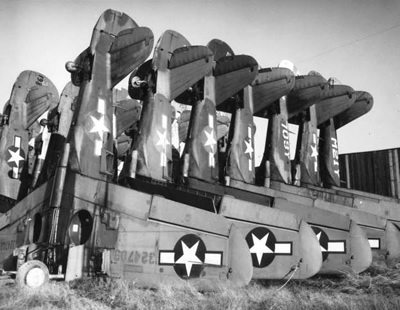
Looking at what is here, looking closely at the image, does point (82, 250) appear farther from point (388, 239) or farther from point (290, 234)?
point (388, 239)

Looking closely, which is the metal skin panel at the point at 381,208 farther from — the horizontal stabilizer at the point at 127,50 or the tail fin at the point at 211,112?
the horizontal stabilizer at the point at 127,50

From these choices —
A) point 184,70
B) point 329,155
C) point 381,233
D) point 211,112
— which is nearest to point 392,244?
point 381,233

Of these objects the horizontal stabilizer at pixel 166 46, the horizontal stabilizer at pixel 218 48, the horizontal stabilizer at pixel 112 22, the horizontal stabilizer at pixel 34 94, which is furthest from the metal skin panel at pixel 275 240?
the horizontal stabilizer at pixel 34 94

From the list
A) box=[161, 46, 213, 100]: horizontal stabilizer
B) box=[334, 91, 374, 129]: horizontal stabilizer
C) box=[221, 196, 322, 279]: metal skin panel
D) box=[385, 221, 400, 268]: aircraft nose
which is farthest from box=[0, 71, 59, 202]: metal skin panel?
box=[334, 91, 374, 129]: horizontal stabilizer

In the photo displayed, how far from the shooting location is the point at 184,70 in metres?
16.2

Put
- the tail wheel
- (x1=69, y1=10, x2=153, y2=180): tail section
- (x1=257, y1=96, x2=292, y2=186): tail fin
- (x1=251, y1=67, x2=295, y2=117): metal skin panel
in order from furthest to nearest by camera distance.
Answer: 1. (x1=251, y1=67, x2=295, y2=117): metal skin panel
2. (x1=257, y1=96, x2=292, y2=186): tail fin
3. (x1=69, y1=10, x2=153, y2=180): tail section
4. the tail wheel

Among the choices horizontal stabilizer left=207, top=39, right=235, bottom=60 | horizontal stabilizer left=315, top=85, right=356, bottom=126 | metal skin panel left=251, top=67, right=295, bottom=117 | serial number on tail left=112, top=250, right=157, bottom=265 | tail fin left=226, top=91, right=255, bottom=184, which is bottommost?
serial number on tail left=112, top=250, right=157, bottom=265

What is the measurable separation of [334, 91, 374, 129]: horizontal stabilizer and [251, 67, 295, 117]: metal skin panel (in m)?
6.16

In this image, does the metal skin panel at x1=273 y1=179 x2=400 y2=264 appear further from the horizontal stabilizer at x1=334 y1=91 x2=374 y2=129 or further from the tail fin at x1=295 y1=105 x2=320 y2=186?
the horizontal stabilizer at x1=334 y1=91 x2=374 y2=129

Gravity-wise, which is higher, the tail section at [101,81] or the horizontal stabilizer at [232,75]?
the horizontal stabilizer at [232,75]

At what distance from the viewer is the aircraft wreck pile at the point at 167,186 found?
9711mm

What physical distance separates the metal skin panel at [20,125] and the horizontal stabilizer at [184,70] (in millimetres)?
7250

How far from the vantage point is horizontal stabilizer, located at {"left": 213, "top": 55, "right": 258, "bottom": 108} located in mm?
18047

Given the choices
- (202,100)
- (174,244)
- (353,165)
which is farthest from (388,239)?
(353,165)
